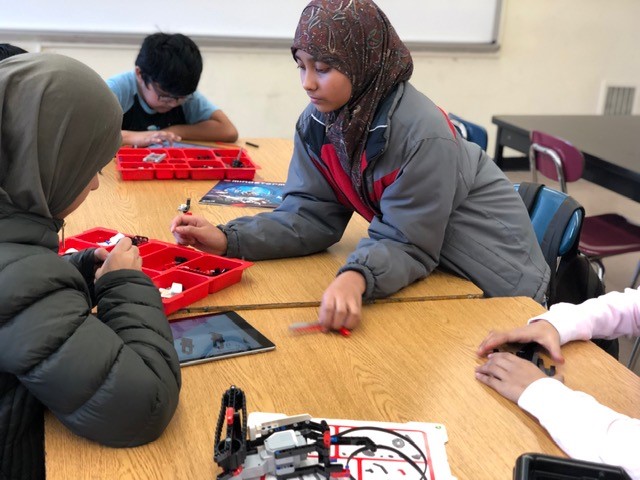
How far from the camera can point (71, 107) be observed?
989mm

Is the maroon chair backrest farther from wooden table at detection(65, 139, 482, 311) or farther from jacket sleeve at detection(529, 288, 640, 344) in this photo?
jacket sleeve at detection(529, 288, 640, 344)

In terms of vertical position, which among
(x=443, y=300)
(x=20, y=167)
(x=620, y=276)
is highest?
(x=20, y=167)

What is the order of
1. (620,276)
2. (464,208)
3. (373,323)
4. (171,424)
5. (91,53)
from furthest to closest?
(91,53) → (620,276) → (464,208) → (373,323) → (171,424)

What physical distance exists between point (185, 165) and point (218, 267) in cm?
83

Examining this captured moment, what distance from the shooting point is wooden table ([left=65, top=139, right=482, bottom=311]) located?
1.43 m

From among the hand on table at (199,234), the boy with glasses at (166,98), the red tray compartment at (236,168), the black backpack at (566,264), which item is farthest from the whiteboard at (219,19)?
the black backpack at (566,264)

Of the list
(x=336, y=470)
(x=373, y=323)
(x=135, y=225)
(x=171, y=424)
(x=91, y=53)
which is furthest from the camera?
(x=91, y=53)

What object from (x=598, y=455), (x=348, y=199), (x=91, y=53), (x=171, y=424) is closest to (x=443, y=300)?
(x=348, y=199)

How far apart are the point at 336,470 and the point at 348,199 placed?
89cm

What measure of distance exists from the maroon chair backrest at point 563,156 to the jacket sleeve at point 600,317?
66.7 inches

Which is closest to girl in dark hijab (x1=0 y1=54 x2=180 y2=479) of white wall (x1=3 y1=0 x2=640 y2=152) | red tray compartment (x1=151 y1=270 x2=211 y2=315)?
red tray compartment (x1=151 y1=270 x2=211 y2=315)

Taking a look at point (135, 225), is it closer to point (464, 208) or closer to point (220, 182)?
point (220, 182)

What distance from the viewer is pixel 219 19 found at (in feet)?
13.6

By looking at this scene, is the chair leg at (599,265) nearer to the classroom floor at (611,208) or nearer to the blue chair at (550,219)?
the classroom floor at (611,208)
